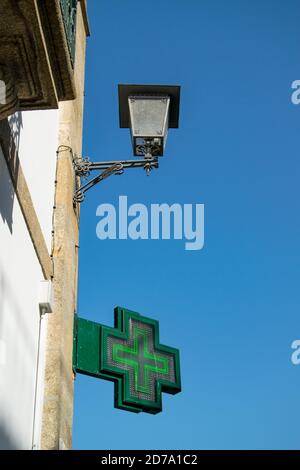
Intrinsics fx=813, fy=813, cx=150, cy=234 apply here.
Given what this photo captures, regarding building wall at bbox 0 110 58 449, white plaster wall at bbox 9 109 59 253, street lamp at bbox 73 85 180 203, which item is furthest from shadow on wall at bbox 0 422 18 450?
street lamp at bbox 73 85 180 203

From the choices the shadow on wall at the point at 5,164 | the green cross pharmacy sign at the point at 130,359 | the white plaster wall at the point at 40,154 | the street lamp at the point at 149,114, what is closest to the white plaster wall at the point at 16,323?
the shadow on wall at the point at 5,164

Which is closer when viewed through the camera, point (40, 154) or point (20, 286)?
point (20, 286)

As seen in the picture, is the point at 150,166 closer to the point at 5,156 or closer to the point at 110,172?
the point at 110,172

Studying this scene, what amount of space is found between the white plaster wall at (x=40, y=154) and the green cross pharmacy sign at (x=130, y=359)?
49.2 inches

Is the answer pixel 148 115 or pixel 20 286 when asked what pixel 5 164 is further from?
pixel 148 115

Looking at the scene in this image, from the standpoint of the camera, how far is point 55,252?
32.5 feet

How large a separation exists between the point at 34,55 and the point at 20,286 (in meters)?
2.64

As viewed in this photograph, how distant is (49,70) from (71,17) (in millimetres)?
1330

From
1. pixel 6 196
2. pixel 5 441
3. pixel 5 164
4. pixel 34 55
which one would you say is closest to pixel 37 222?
pixel 6 196

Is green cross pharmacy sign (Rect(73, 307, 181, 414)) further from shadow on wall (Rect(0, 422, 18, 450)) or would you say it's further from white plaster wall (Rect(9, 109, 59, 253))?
shadow on wall (Rect(0, 422, 18, 450))

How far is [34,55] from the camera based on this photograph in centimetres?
635

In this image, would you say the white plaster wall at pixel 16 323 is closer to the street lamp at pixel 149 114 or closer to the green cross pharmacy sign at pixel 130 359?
the green cross pharmacy sign at pixel 130 359

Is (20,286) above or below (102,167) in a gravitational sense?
below
